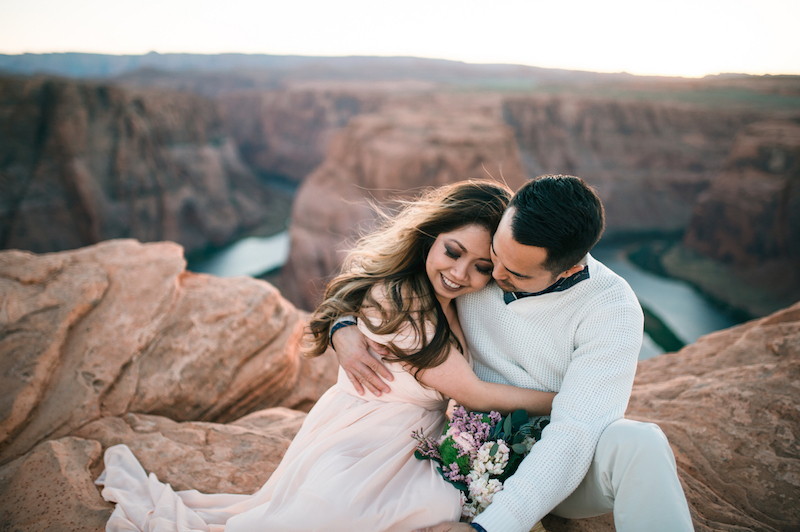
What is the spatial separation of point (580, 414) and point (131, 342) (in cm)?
341

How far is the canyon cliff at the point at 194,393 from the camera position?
8.66 ft

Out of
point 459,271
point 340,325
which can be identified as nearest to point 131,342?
point 340,325

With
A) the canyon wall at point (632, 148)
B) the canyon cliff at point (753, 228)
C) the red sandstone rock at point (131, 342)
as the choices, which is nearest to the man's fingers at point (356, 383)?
the red sandstone rock at point (131, 342)

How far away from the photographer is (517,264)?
6.73 ft

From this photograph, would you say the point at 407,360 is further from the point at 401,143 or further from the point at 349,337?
the point at 401,143

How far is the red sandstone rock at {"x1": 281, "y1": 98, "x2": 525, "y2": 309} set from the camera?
61.5 feet

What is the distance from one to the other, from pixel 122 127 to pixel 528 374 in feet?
104

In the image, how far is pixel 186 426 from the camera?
3.40m

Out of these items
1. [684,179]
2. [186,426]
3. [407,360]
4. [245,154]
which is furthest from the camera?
[245,154]

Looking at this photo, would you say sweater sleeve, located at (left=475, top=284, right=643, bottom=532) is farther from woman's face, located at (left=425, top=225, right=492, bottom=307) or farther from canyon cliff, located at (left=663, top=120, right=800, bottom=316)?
canyon cliff, located at (left=663, top=120, right=800, bottom=316)

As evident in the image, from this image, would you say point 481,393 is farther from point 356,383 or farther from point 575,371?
point 356,383

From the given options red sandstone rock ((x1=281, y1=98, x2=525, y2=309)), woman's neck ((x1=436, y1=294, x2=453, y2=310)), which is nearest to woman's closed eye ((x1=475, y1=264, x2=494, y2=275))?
woman's neck ((x1=436, y1=294, x2=453, y2=310))

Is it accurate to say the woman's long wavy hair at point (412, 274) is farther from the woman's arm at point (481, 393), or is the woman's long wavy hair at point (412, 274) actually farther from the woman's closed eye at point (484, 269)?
the woman's closed eye at point (484, 269)

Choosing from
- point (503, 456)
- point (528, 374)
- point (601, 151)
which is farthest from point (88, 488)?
point (601, 151)
